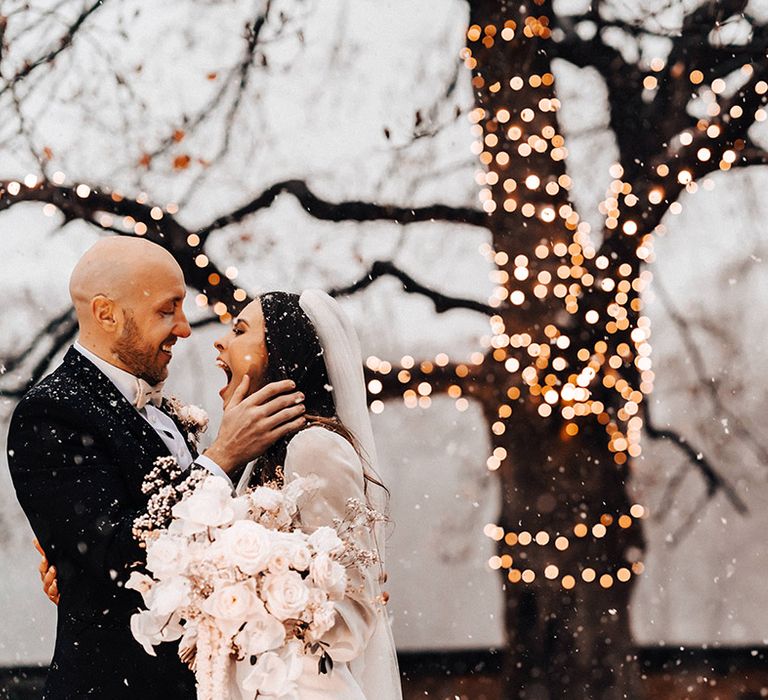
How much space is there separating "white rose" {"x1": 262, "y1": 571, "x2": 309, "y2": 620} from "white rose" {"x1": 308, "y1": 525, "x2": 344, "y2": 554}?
0.08 metres

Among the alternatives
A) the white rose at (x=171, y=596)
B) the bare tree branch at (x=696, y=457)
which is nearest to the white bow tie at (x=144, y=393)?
the white rose at (x=171, y=596)

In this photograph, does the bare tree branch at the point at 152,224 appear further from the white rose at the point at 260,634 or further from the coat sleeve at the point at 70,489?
the white rose at the point at 260,634

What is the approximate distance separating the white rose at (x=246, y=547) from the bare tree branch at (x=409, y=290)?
204 centimetres

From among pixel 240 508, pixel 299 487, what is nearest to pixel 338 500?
pixel 299 487

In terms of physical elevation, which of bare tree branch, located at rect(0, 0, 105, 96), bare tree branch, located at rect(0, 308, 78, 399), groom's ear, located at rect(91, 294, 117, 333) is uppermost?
bare tree branch, located at rect(0, 0, 105, 96)

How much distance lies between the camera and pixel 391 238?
373cm

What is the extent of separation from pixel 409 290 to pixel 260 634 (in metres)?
2.13

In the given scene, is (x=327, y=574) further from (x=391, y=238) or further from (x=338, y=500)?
(x=391, y=238)

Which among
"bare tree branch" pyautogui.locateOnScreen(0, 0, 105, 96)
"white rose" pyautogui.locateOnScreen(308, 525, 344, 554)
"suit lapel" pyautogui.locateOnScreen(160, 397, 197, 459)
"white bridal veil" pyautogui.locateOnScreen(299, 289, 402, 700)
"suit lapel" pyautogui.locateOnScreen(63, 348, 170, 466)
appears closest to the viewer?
"white rose" pyautogui.locateOnScreen(308, 525, 344, 554)

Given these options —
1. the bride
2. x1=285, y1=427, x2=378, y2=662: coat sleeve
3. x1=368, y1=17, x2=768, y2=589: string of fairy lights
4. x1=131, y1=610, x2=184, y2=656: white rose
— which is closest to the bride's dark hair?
the bride

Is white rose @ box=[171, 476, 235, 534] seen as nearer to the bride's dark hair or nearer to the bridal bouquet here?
the bridal bouquet

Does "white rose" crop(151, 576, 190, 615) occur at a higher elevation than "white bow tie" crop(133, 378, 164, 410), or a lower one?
lower

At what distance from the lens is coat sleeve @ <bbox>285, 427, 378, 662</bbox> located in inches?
79.7

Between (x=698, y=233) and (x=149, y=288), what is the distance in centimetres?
214
